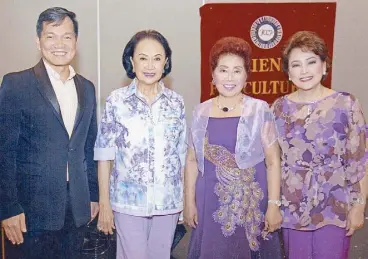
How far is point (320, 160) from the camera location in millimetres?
2094

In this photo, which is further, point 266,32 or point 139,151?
point 266,32

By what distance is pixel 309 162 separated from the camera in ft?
6.91

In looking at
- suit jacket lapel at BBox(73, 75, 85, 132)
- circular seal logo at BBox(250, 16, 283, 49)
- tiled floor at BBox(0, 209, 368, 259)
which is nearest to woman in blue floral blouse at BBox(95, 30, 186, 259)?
suit jacket lapel at BBox(73, 75, 85, 132)

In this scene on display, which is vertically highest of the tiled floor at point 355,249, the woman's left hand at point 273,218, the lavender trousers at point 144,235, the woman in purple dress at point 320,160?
the woman in purple dress at point 320,160

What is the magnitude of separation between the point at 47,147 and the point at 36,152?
0.17ft

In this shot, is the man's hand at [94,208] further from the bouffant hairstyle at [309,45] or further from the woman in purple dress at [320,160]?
the bouffant hairstyle at [309,45]

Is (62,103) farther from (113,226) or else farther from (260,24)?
(260,24)

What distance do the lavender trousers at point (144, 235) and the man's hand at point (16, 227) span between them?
16.1 inches

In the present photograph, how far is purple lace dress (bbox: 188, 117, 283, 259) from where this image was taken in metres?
2.13

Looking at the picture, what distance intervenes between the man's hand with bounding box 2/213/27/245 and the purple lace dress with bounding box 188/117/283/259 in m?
0.81

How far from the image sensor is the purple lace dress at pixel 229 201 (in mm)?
2131

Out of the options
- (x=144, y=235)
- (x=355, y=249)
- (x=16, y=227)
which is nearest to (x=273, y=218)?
(x=144, y=235)

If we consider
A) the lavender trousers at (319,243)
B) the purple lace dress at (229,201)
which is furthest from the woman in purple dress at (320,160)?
the purple lace dress at (229,201)

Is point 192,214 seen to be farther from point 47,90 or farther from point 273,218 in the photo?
point 47,90
